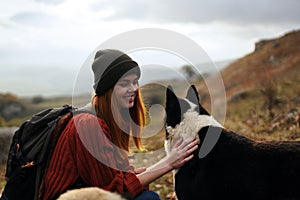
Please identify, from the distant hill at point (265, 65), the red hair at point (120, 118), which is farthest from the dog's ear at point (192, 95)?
the distant hill at point (265, 65)

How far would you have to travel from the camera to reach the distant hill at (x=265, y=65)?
87.2 feet

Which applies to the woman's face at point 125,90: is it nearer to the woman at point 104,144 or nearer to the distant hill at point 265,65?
the woman at point 104,144

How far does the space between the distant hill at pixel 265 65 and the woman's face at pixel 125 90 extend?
21.5 metres

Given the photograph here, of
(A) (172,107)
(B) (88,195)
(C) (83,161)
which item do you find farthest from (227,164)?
(B) (88,195)

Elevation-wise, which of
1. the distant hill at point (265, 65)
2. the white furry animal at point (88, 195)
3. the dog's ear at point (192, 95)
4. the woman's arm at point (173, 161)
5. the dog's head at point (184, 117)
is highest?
the dog's ear at point (192, 95)

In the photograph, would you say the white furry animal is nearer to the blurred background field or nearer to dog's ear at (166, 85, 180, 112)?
the blurred background field

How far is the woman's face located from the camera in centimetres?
362

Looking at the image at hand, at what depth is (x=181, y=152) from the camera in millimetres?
3936

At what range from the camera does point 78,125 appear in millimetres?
3465

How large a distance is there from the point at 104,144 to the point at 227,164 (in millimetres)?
1224

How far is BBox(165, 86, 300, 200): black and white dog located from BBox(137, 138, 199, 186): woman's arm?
0.10 meters

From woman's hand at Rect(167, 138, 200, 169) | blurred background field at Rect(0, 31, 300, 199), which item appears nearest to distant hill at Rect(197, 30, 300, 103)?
blurred background field at Rect(0, 31, 300, 199)

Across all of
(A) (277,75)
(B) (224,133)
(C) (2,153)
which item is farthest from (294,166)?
(A) (277,75)

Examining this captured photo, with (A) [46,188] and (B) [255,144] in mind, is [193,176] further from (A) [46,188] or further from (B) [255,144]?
(A) [46,188]
